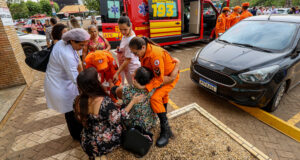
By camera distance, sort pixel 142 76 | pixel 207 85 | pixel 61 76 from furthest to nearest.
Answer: pixel 207 85 → pixel 61 76 → pixel 142 76

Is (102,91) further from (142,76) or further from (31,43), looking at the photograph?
(31,43)

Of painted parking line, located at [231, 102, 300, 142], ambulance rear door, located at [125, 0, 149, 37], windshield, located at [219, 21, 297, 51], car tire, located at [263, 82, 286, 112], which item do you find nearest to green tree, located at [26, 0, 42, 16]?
ambulance rear door, located at [125, 0, 149, 37]

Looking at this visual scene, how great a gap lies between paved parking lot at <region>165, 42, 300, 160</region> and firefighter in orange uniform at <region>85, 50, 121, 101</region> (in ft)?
5.48

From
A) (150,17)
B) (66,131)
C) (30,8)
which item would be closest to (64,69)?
(66,131)

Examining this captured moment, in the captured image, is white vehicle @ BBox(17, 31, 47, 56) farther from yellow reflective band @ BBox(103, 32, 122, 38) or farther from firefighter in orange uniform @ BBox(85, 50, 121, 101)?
firefighter in orange uniform @ BBox(85, 50, 121, 101)

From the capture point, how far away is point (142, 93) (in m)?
2.04

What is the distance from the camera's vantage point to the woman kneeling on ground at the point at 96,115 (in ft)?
5.19

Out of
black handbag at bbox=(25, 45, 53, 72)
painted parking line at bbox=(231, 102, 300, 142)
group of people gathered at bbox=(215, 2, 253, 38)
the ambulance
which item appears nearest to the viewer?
black handbag at bbox=(25, 45, 53, 72)

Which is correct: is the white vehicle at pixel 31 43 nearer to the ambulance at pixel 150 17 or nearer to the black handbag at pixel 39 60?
the ambulance at pixel 150 17

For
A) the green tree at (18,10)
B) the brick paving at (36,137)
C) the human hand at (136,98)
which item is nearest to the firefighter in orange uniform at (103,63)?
the human hand at (136,98)

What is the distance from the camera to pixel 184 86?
445 cm

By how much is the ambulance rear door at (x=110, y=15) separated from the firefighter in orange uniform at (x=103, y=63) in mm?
3881

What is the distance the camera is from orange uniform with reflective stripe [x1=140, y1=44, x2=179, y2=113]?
1959mm

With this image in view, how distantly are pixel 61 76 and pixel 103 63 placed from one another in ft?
2.03
